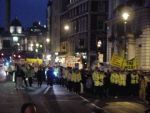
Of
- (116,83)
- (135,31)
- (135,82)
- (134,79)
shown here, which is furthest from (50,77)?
(134,79)

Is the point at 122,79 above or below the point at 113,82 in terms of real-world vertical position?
above

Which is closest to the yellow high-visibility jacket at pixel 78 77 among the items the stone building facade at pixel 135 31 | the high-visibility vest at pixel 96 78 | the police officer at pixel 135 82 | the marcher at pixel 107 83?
the marcher at pixel 107 83

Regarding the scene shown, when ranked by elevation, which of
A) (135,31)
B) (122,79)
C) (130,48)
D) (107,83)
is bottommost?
(107,83)

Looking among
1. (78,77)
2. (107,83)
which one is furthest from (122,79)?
(78,77)

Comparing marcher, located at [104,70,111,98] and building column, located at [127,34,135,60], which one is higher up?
building column, located at [127,34,135,60]

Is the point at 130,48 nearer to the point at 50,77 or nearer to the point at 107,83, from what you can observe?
the point at 50,77

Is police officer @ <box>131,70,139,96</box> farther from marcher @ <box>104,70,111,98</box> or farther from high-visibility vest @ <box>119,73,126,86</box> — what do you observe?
marcher @ <box>104,70,111,98</box>

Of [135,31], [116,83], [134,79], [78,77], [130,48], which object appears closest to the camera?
[134,79]

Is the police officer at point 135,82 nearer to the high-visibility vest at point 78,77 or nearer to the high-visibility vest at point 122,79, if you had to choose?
the high-visibility vest at point 122,79

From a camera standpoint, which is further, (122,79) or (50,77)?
(50,77)

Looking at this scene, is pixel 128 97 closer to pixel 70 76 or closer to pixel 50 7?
pixel 70 76

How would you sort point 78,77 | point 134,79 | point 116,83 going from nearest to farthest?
point 134,79, point 116,83, point 78,77

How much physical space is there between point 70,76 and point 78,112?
59.3 ft

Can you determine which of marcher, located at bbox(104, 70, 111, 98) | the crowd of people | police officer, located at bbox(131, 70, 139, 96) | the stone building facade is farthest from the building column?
police officer, located at bbox(131, 70, 139, 96)
